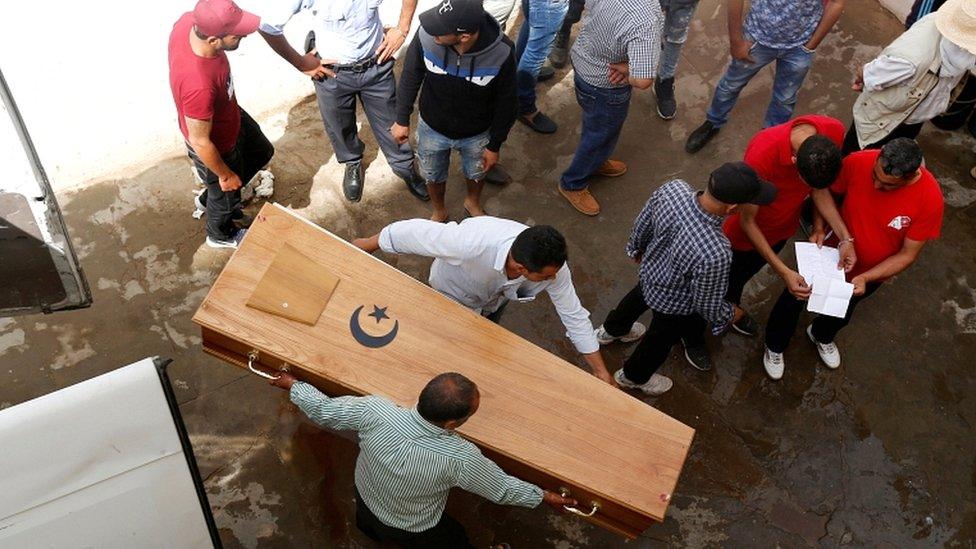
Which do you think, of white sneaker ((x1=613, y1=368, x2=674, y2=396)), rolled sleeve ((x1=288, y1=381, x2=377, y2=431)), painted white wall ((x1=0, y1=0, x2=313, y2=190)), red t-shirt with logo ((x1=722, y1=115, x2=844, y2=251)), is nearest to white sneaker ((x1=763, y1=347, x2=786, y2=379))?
white sneaker ((x1=613, y1=368, x2=674, y2=396))

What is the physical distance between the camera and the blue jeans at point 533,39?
457cm

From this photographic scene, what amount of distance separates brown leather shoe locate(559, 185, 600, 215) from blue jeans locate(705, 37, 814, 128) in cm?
103

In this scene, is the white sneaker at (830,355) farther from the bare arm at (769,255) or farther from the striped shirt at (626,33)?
the striped shirt at (626,33)

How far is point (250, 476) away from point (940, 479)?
339 centimetres

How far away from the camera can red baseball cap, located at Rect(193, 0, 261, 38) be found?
326 cm

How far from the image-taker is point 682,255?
10.3 ft

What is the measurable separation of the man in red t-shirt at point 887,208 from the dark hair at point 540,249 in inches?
59.5

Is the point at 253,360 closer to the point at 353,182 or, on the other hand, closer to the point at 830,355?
the point at 353,182

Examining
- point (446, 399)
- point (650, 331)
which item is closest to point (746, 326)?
point (650, 331)

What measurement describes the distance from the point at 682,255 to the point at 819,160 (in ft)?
2.35

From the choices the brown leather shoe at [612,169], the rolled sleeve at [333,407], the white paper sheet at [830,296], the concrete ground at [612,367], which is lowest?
the concrete ground at [612,367]

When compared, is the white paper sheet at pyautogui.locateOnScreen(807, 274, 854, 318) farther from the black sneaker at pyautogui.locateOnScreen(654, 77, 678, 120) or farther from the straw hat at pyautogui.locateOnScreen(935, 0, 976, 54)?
the black sneaker at pyautogui.locateOnScreen(654, 77, 678, 120)

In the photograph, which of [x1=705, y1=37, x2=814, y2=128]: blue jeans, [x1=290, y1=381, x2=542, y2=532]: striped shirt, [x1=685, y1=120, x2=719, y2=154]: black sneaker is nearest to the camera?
[x1=290, y1=381, x2=542, y2=532]: striped shirt

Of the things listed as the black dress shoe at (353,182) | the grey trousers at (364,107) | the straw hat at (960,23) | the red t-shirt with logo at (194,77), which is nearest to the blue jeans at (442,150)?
the grey trousers at (364,107)
